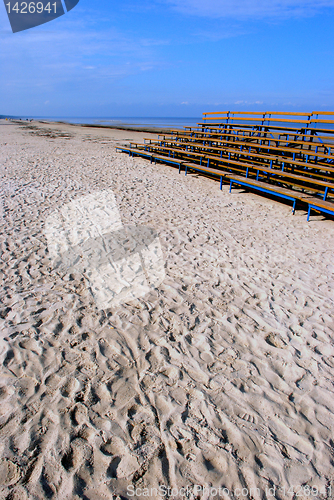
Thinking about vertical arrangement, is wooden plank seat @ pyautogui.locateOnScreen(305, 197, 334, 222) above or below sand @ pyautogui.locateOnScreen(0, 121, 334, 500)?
above

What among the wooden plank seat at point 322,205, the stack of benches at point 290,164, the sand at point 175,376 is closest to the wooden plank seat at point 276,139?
the stack of benches at point 290,164

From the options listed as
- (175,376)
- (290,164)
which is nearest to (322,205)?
(290,164)

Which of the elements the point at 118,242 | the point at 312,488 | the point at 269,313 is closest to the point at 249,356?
the point at 269,313

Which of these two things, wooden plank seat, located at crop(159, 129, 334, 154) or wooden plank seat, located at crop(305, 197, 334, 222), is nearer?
wooden plank seat, located at crop(305, 197, 334, 222)

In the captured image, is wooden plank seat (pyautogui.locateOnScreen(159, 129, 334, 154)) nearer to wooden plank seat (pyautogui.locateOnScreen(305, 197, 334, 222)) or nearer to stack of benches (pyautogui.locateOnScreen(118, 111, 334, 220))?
stack of benches (pyautogui.locateOnScreen(118, 111, 334, 220))

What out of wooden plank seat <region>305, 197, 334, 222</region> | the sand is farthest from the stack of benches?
the sand

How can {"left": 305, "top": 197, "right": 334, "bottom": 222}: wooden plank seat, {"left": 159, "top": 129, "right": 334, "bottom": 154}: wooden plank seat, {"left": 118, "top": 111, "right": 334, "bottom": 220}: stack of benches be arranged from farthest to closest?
{"left": 159, "top": 129, "right": 334, "bottom": 154}: wooden plank seat, {"left": 118, "top": 111, "right": 334, "bottom": 220}: stack of benches, {"left": 305, "top": 197, "right": 334, "bottom": 222}: wooden plank seat

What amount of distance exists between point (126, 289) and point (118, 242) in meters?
1.34

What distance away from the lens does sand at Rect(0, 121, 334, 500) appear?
1765mm

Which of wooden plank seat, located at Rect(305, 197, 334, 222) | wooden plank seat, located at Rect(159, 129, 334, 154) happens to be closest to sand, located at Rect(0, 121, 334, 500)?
wooden plank seat, located at Rect(305, 197, 334, 222)

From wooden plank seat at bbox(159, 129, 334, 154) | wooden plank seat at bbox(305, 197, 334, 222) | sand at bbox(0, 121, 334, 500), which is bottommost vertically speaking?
sand at bbox(0, 121, 334, 500)

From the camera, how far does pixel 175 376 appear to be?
94.7 inches

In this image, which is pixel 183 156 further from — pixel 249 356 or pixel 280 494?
pixel 280 494

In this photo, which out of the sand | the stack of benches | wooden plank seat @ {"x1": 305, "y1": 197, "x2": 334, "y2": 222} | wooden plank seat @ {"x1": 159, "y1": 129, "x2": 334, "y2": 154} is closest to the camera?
the sand
